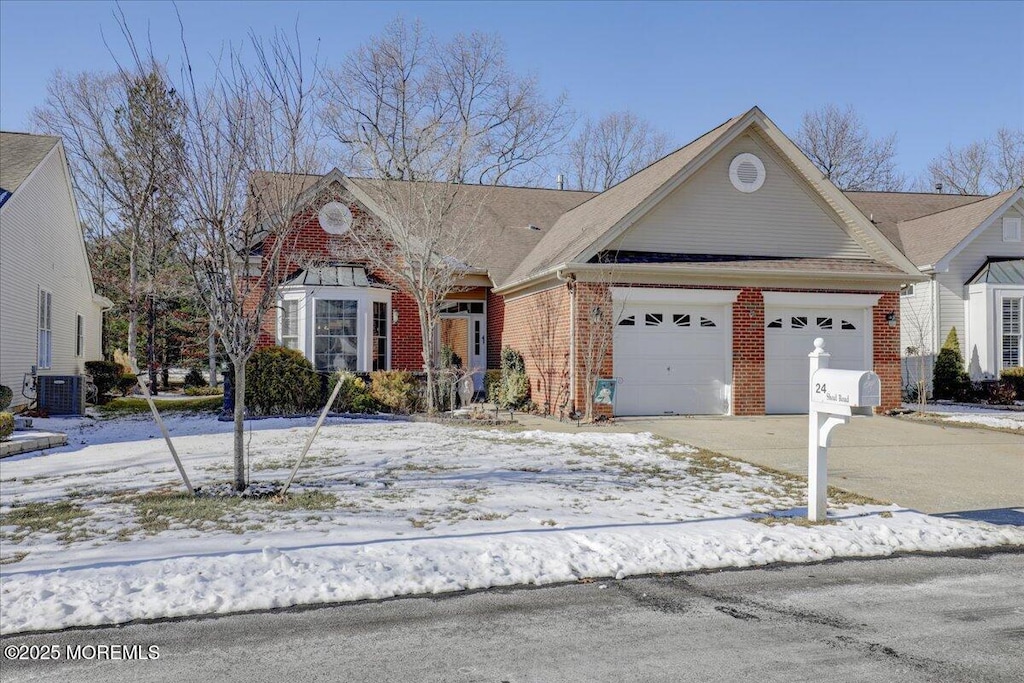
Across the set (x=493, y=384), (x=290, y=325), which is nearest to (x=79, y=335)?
(x=290, y=325)

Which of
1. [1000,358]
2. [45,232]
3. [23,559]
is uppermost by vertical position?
[45,232]

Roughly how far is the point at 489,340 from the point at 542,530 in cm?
1450

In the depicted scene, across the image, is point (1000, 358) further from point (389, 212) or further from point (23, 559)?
point (23, 559)

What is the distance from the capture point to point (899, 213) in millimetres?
26203

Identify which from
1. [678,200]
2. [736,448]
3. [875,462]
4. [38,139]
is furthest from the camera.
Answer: [38,139]

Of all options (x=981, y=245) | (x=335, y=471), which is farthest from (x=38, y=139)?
(x=981, y=245)

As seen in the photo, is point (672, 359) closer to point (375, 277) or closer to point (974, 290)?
point (375, 277)

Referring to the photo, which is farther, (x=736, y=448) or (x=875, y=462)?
(x=736, y=448)

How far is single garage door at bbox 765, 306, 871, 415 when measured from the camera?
53.9ft

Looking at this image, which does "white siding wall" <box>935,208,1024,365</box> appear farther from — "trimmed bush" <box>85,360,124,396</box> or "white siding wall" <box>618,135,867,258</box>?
"trimmed bush" <box>85,360,124,396</box>

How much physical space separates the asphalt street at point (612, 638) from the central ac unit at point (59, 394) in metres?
13.7

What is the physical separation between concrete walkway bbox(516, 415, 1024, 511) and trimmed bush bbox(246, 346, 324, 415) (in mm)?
4369

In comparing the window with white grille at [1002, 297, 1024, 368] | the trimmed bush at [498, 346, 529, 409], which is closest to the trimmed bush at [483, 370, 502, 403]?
the trimmed bush at [498, 346, 529, 409]

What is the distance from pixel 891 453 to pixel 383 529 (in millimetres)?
8062
